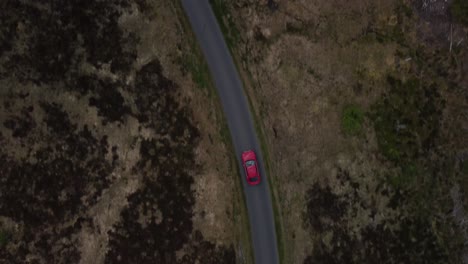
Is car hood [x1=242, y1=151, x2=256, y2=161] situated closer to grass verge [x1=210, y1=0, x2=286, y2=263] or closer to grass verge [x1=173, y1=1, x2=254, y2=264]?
grass verge [x1=173, y1=1, x2=254, y2=264]

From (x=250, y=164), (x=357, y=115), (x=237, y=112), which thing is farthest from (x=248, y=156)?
(x=357, y=115)

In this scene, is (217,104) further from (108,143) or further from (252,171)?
(108,143)

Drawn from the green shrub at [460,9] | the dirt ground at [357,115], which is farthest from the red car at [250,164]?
the green shrub at [460,9]

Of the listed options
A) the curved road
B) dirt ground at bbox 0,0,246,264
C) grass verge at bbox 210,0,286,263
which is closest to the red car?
the curved road

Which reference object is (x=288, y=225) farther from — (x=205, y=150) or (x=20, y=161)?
(x=20, y=161)

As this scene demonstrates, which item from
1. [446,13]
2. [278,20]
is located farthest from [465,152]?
[278,20]
